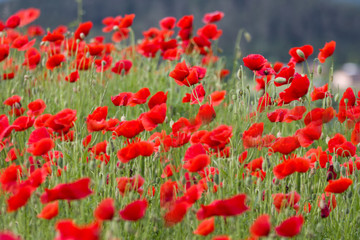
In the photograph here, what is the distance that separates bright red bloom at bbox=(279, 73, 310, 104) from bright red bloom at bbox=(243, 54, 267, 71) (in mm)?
175

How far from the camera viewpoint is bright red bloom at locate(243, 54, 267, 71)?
7.48 feet

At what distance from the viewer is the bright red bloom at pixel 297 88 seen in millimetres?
2166

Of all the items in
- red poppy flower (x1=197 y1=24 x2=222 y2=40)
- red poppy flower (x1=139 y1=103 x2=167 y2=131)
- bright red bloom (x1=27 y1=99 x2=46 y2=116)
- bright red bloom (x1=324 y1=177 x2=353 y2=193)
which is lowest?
bright red bloom (x1=324 y1=177 x2=353 y2=193)

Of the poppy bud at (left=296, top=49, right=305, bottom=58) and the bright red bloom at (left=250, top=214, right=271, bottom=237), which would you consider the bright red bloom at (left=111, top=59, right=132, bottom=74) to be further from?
the bright red bloom at (left=250, top=214, right=271, bottom=237)

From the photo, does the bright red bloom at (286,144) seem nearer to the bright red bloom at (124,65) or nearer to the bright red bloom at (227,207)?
the bright red bloom at (227,207)

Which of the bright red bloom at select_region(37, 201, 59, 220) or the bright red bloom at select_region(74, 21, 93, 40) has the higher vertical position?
the bright red bloom at select_region(74, 21, 93, 40)

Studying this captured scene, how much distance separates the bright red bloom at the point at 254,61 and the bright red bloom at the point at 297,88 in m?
0.18

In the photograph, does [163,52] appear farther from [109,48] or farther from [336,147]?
[336,147]

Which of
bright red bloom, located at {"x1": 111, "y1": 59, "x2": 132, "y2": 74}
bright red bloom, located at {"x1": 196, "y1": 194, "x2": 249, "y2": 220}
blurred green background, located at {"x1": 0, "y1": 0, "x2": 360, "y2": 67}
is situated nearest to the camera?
bright red bloom, located at {"x1": 196, "y1": 194, "x2": 249, "y2": 220}

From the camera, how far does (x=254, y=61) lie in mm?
2289

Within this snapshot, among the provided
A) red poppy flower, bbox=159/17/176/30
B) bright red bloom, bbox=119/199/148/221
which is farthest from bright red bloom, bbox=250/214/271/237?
red poppy flower, bbox=159/17/176/30

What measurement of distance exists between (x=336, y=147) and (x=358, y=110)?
14.0 inches

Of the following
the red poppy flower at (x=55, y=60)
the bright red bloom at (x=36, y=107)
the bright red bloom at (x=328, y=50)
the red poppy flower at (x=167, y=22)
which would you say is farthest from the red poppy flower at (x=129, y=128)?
the red poppy flower at (x=167, y=22)

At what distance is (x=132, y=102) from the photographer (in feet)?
7.79
